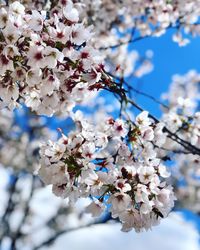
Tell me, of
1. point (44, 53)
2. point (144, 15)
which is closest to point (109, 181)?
point (44, 53)

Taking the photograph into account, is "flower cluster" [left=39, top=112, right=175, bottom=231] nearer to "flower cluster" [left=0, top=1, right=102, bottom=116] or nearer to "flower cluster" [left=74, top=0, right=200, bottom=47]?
"flower cluster" [left=0, top=1, right=102, bottom=116]

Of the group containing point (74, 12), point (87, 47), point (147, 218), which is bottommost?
point (147, 218)

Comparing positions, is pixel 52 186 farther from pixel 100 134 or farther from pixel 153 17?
pixel 153 17

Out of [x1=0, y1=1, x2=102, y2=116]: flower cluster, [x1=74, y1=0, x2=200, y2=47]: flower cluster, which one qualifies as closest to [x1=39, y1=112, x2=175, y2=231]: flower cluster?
[x1=0, y1=1, x2=102, y2=116]: flower cluster

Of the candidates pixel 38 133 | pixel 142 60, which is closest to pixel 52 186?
pixel 38 133

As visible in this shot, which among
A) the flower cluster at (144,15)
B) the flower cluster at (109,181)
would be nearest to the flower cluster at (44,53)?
the flower cluster at (109,181)

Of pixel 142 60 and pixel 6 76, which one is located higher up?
pixel 142 60

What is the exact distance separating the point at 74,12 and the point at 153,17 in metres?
4.66

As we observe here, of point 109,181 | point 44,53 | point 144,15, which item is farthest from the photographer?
point 144,15

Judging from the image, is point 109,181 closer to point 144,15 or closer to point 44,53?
point 44,53

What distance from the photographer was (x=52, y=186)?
11.0 ft

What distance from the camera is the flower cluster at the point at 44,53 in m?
2.85

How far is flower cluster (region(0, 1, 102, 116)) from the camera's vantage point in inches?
112

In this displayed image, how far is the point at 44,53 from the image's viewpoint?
2.84 meters
